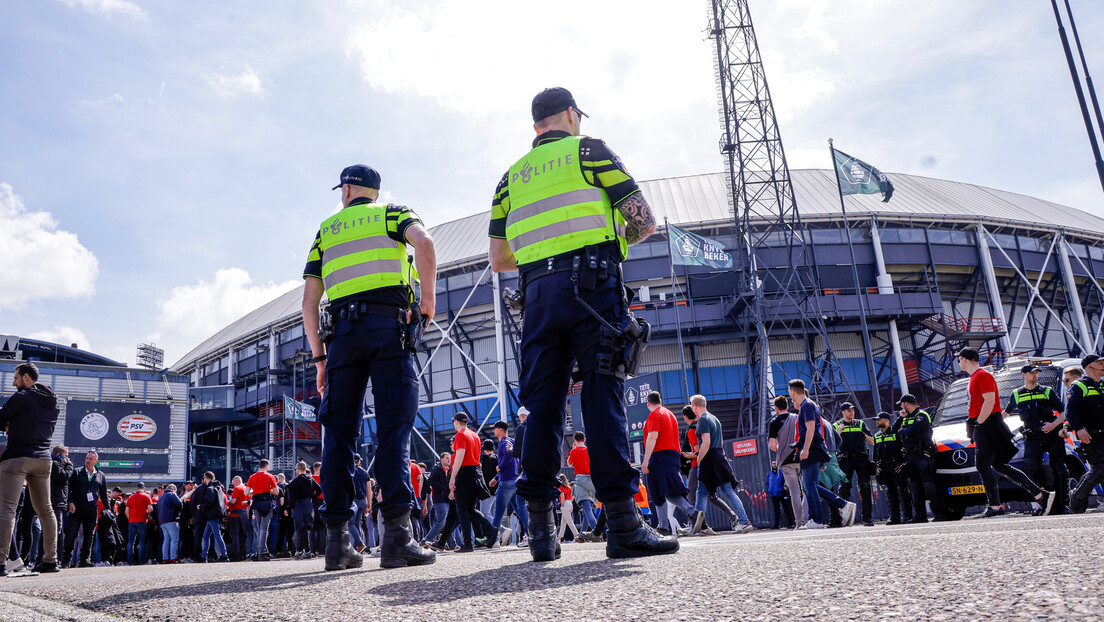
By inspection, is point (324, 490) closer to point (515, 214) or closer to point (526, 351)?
point (526, 351)

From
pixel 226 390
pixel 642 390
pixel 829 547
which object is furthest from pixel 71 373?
pixel 829 547

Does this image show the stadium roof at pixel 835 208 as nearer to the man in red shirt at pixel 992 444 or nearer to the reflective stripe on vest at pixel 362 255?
the man in red shirt at pixel 992 444

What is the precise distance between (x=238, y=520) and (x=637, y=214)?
47.1 ft

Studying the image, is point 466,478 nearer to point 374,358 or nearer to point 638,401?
point 374,358

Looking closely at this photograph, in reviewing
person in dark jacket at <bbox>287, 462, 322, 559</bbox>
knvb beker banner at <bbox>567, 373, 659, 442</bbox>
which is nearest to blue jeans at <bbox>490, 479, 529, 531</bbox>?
person in dark jacket at <bbox>287, 462, 322, 559</bbox>

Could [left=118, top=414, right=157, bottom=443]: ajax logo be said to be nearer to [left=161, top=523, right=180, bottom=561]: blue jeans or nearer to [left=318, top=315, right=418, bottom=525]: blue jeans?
[left=161, top=523, right=180, bottom=561]: blue jeans

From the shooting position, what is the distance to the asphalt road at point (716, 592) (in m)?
1.33

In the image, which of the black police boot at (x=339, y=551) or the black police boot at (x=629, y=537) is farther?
the black police boot at (x=339, y=551)

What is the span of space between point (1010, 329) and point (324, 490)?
38.1 m

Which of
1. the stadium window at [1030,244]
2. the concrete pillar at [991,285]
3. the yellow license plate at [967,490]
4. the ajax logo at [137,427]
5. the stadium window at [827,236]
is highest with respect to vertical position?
the stadium window at [827,236]

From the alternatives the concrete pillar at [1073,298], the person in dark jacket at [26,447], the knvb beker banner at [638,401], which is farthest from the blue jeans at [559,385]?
the concrete pillar at [1073,298]

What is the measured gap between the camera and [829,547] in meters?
2.56

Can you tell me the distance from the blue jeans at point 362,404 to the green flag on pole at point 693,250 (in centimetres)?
2192

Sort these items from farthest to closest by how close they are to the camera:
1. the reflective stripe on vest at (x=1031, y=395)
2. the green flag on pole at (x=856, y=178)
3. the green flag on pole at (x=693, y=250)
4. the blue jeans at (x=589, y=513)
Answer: the green flag on pole at (x=856, y=178) → the green flag on pole at (x=693, y=250) → the blue jeans at (x=589, y=513) → the reflective stripe on vest at (x=1031, y=395)
